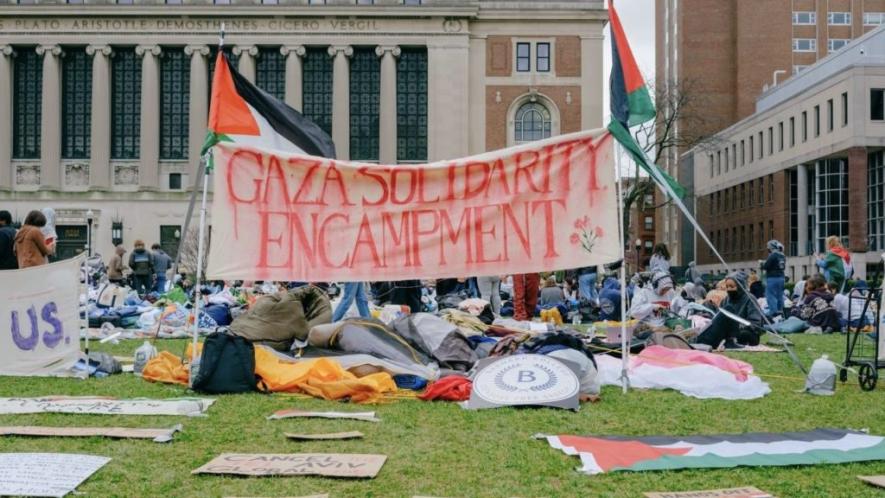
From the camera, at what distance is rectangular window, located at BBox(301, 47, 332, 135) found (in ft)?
210

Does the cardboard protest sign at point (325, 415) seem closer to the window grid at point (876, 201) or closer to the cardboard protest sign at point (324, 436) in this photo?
the cardboard protest sign at point (324, 436)

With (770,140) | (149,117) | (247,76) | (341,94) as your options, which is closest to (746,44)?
(770,140)

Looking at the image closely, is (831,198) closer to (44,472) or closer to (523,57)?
(523,57)

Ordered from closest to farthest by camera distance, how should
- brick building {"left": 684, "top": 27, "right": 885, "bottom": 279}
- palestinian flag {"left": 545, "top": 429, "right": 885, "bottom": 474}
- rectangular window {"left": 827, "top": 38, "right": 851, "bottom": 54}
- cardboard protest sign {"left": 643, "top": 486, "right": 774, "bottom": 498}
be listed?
cardboard protest sign {"left": 643, "top": 486, "right": 774, "bottom": 498} → palestinian flag {"left": 545, "top": 429, "right": 885, "bottom": 474} → brick building {"left": 684, "top": 27, "right": 885, "bottom": 279} → rectangular window {"left": 827, "top": 38, "right": 851, "bottom": 54}

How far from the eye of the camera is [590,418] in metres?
8.19

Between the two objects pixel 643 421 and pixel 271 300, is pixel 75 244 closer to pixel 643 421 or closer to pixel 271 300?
pixel 271 300

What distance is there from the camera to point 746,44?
8281cm

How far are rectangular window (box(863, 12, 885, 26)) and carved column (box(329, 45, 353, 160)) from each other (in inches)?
1974

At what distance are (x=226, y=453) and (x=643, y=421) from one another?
3.64 m

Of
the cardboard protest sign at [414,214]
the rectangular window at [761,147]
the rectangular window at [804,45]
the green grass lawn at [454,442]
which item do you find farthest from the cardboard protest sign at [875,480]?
the rectangular window at [804,45]

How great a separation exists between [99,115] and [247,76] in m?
10.6

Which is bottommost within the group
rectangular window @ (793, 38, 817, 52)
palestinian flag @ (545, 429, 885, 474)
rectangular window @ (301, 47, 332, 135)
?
palestinian flag @ (545, 429, 885, 474)

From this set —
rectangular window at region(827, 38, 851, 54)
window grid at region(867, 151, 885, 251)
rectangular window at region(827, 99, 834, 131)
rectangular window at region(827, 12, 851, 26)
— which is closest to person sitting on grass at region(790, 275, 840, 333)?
window grid at region(867, 151, 885, 251)

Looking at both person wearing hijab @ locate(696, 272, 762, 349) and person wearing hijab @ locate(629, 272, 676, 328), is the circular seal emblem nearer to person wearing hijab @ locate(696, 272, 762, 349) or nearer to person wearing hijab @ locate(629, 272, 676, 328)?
person wearing hijab @ locate(696, 272, 762, 349)
